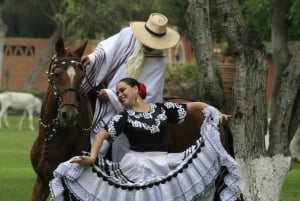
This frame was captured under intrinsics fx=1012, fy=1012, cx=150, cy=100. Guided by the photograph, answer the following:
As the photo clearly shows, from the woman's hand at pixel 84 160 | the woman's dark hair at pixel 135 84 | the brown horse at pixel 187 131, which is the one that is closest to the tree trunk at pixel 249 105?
the brown horse at pixel 187 131

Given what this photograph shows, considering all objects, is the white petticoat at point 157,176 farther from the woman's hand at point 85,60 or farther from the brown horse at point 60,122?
the woman's hand at point 85,60

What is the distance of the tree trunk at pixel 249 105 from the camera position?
10727 mm

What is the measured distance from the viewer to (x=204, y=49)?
35.9 ft

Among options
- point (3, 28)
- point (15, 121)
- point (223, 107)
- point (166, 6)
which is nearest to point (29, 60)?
point (3, 28)

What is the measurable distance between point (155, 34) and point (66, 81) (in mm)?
946

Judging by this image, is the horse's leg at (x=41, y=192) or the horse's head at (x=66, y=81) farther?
the horse's leg at (x=41, y=192)

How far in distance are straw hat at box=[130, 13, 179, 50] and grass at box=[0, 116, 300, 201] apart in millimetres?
Result: 4737

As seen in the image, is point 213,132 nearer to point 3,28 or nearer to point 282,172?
point 282,172

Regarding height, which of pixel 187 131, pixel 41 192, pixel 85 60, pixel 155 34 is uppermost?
pixel 155 34

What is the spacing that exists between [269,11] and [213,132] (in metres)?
14.4

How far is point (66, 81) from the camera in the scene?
8.32 meters

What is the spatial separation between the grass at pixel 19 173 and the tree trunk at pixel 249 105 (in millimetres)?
2534

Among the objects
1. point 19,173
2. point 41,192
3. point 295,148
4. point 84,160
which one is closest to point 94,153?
point 84,160

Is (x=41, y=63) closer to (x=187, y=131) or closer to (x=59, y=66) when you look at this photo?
(x=187, y=131)
